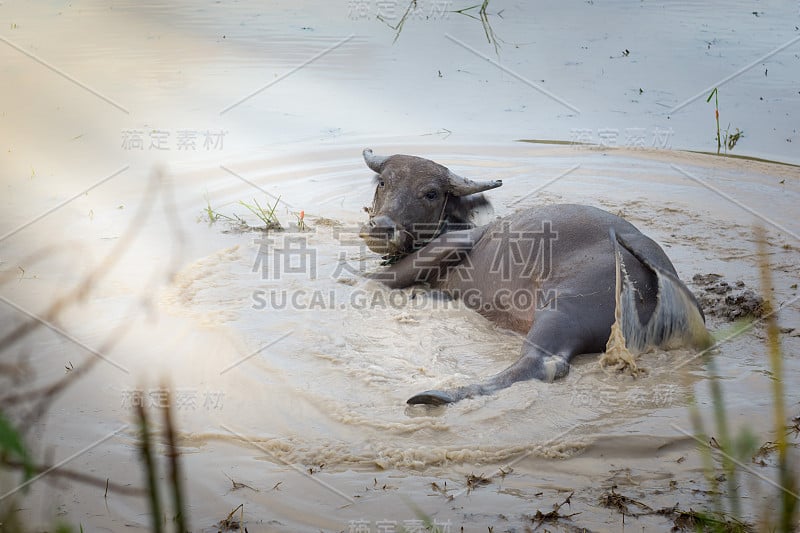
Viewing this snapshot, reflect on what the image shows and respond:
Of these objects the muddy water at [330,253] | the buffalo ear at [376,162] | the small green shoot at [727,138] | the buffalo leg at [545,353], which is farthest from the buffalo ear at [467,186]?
the small green shoot at [727,138]

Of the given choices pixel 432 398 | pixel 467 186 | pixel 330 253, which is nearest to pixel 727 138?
pixel 467 186

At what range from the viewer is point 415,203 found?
4.95 m

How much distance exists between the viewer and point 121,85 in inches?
330

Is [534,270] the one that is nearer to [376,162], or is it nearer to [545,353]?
[545,353]

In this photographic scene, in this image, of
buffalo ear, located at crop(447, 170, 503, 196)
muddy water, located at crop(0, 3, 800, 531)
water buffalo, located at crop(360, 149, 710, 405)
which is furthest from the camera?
buffalo ear, located at crop(447, 170, 503, 196)

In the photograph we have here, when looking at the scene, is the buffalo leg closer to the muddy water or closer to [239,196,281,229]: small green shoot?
the muddy water

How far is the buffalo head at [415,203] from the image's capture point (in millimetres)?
4855

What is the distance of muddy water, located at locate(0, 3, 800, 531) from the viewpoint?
2.82 meters

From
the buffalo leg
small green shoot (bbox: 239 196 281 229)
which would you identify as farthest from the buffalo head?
the buffalo leg

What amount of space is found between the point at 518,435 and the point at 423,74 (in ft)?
21.4

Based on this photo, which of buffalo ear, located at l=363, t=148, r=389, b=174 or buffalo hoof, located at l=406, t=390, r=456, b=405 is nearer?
buffalo hoof, located at l=406, t=390, r=456, b=405

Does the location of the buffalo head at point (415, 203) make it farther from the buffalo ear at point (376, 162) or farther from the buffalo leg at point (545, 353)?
the buffalo leg at point (545, 353)

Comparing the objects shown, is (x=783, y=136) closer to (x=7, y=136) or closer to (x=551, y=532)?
(x=551, y=532)

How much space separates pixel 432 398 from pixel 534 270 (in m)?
1.15
